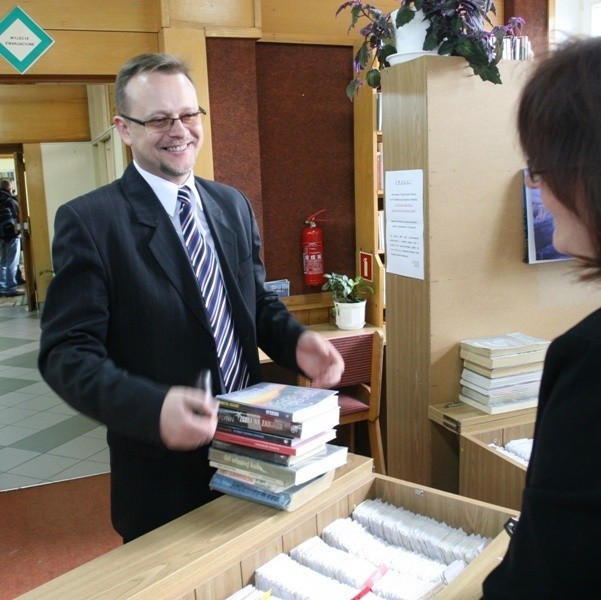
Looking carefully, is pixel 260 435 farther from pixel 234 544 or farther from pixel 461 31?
pixel 461 31

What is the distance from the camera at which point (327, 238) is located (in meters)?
4.42

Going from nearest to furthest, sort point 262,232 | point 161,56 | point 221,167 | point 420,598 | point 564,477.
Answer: point 564,477, point 420,598, point 161,56, point 221,167, point 262,232

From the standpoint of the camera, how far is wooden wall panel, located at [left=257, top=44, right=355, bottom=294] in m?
4.14

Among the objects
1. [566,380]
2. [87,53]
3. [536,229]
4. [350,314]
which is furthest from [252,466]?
[87,53]

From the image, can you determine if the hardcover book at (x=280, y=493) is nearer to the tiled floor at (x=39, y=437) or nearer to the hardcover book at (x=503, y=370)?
the hardcover book at (x=503, y=370)

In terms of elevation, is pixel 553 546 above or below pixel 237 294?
below

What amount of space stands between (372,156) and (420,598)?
327cm

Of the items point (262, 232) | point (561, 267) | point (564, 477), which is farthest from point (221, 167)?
point (564, 477)

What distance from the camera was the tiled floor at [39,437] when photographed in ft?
12.9

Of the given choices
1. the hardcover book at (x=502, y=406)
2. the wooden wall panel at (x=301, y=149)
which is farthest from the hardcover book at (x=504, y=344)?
the wooden wall panel at (x=301, y=149)

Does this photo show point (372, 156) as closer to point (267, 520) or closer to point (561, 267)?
point (561, 267)

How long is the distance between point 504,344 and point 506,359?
2.7 inches

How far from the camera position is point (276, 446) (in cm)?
134

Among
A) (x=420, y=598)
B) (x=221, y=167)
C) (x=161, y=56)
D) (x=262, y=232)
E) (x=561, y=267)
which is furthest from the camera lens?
(x=262, y=232)
